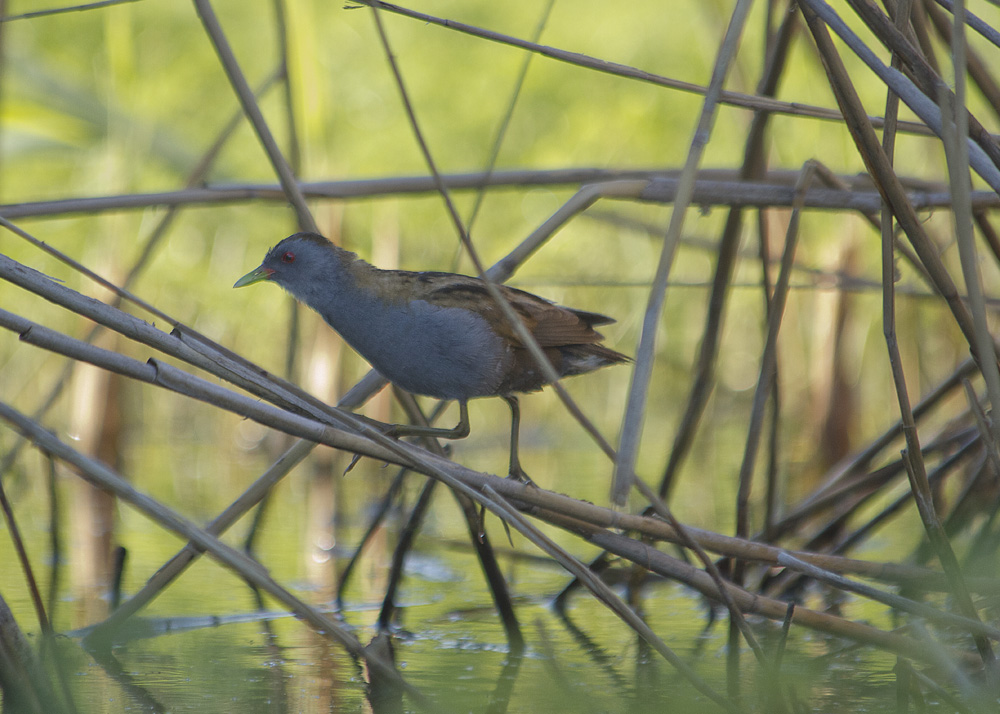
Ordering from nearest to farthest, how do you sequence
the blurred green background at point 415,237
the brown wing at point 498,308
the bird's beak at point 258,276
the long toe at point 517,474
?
the long toe at point 517,474, the brown wing at point 498,308, the bird's beak at point 258,276, the blurred green background at point 415,237

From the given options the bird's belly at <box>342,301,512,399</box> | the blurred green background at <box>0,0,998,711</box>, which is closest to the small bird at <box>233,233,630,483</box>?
the bird's belly at <box>342,301,512,399</box>

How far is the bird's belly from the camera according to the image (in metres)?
2.17

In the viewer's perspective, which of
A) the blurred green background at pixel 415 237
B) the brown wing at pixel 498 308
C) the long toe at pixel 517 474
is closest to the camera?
the long toe at pixel 517 474

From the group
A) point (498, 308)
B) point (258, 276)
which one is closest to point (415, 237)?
point (258, 276)

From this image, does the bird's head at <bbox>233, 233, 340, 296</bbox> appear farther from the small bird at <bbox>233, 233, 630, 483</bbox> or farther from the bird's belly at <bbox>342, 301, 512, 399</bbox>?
A: the bird's belly at <bbox>342, 301, 512, 399</bbox>

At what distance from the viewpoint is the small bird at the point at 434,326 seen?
2182 millimetres

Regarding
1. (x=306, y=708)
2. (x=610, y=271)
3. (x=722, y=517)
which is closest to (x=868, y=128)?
(x=306, y=708)

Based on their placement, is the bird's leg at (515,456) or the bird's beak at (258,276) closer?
the bird's leg at (515,456)

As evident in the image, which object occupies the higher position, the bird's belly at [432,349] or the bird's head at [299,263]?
the bird's head at [299,263]

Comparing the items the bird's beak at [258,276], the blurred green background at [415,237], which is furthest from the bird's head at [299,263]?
the blurred green background at [415,237]

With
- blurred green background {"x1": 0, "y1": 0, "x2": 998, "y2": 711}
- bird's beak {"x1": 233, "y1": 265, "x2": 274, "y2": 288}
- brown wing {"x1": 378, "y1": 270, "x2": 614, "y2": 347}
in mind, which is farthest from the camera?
blurred green background {"x1": 0, "y1": 0, "x2": 998, "y2": 711}

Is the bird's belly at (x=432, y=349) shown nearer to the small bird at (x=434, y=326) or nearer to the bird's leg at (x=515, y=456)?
the small bird at (x=434, y=326)

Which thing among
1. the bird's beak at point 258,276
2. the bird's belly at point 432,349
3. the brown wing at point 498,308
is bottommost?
the bird's belly at point 432,349

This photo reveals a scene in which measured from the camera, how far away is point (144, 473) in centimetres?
464
